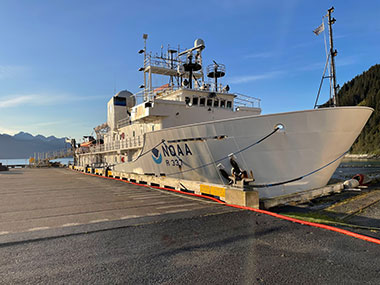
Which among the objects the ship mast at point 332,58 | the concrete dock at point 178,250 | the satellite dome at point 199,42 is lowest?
the concrete dock at point 178,250

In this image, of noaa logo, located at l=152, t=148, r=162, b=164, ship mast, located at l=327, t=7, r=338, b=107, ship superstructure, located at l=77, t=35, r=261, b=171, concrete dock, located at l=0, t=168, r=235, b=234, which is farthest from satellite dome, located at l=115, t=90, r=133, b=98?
ship mast, located at l=327, t=7, r=338, b=107

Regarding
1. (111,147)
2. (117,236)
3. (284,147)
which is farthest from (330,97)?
(111,147)

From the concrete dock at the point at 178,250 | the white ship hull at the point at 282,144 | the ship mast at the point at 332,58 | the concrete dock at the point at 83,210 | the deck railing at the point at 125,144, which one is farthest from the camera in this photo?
the deck railing at the point at 125,144

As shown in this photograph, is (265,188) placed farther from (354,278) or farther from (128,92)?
(128,92)

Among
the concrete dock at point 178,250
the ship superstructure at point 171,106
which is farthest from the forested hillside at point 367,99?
the concrete dock at point 178,250

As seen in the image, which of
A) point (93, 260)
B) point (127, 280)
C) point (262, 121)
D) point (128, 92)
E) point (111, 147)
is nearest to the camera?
point (127, 280)

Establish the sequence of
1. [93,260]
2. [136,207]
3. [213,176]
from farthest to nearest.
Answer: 1. [213,176]
2. [136,207]
3. [93,260]

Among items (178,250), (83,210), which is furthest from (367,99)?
(178,250)

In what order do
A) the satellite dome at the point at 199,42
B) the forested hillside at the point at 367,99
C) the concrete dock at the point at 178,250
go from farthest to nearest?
the forested hillside at the point at 367,99, the satellite dome at the point at 199,42, the concrete dock at the point at 178,250

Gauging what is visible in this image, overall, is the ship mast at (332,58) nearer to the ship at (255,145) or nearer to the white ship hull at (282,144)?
the ship at (255,145)

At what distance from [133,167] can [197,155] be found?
6.46 meters

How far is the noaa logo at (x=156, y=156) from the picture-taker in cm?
1213

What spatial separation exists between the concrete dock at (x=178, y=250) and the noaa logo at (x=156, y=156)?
5.85 metres

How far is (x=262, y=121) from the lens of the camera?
815cm
